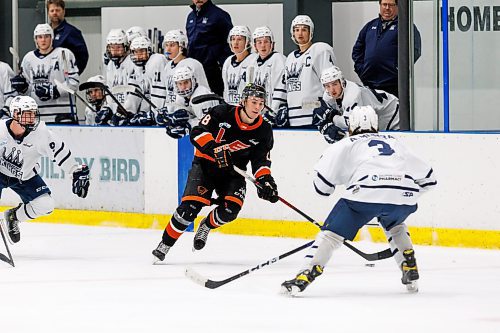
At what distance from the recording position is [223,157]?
7637mm

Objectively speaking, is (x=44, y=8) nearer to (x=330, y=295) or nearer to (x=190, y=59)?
→ (x=190, y=59)

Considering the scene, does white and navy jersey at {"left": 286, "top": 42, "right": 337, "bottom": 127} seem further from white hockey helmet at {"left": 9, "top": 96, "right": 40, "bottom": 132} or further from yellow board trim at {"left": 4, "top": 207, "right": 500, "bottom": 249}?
white hockey helmet at {"left": 9, "top": 96, "right": 40, "bottom": 132}

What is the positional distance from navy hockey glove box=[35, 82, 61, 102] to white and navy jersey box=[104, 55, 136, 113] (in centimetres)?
41

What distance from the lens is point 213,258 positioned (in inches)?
317

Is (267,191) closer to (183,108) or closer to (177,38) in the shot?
(183,108)

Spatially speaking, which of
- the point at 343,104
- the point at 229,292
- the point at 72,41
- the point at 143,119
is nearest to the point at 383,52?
the point at 343,104

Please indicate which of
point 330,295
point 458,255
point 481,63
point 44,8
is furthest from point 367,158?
point 44,8

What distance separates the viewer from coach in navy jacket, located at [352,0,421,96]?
9.19m

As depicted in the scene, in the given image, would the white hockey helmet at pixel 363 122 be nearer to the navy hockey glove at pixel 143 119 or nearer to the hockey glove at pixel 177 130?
Result: the hockey glove at pixel 177 130

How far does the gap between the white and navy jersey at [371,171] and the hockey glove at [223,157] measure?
1300 millimetres

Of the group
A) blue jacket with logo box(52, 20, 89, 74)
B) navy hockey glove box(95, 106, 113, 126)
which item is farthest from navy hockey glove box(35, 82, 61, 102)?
navy hockey glove box(95, 106, 113, 126)

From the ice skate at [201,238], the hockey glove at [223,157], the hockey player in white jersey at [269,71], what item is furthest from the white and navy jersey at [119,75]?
the hockey glove at [223,157]

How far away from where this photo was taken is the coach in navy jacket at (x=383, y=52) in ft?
30.1

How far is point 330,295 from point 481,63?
105 inches
